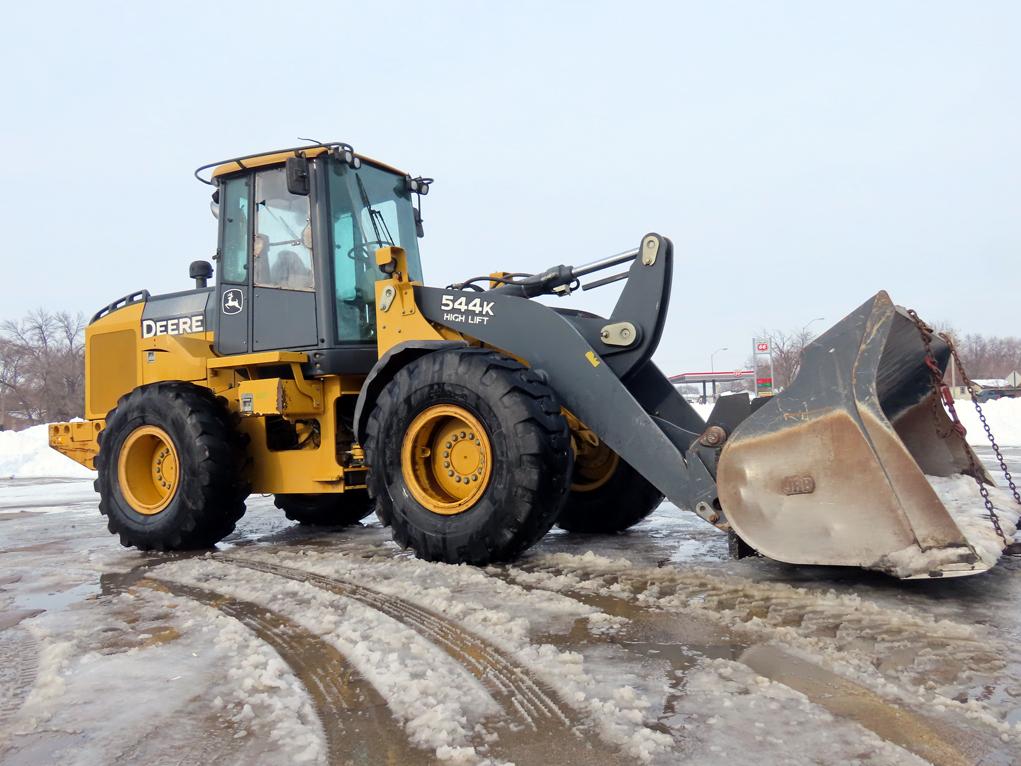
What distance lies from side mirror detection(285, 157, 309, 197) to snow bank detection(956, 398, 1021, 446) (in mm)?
17780

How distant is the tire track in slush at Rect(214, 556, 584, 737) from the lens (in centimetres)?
256

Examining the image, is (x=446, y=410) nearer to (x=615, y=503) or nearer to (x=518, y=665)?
(x=615, y=503)

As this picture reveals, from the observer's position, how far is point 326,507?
7641 mm

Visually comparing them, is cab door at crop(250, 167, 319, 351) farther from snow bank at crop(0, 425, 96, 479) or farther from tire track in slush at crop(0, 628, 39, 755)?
snow bank at crop(0, 425, 96, 479)

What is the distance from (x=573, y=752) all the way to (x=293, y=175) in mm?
4652

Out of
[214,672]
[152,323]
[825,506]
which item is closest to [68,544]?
[152,323]

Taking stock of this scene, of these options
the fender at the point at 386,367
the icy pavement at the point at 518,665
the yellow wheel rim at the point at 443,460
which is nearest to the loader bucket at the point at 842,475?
the icy pavement at the point at 518,665

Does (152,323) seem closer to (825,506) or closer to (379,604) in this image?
(379,604)

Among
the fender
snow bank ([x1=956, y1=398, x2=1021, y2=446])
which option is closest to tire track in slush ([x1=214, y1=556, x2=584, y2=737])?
the fender

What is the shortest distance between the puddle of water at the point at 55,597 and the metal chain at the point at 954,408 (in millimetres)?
4587

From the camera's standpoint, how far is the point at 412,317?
5711mm

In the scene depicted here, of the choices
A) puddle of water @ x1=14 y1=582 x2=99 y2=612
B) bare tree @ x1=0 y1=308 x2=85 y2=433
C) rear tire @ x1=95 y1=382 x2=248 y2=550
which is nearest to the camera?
puddle of water @ x1=14 y1=582 x2=99 y2=612

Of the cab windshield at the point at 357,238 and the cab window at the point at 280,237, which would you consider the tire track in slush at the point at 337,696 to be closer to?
the cab windshield at the point at 357,238

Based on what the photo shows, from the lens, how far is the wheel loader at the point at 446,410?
3.86 meters
